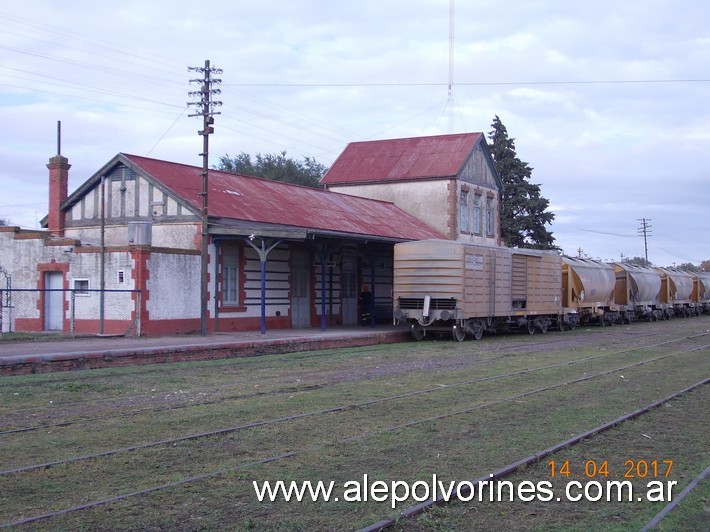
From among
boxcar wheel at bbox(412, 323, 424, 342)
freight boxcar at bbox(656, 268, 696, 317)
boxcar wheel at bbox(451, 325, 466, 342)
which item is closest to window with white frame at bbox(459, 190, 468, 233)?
freight boxcar at bbox(656, 268, 696, 317)

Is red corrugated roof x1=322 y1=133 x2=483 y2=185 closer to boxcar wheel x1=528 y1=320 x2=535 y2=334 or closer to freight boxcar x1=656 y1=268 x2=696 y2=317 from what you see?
boxcar wheel x1=528 y1=320 x2=535 y2=334

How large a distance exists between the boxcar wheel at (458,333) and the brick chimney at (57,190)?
13.9m

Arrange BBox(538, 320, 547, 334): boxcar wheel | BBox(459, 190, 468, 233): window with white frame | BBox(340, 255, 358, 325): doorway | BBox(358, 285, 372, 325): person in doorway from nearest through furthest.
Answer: BBox(358, 285, 372, 325): person in doorway → BBox(538, 320, 547, 334): boxcar wheel → BBox(340, 255, 358, 325): doorway → BBox(459, 190, 468, 233): window with white frame

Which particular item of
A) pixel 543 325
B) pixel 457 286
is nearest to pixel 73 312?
pixel 457 286

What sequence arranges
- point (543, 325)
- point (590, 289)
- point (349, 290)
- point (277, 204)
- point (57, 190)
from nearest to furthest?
point (57, 190)
point (277, 204)
point (543, 325)
point (349, 290)
point (590, 289)

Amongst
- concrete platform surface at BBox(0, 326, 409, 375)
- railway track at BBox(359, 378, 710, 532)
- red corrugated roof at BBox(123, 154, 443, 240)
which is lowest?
railway track at BBox(359, 378, 710, 532)

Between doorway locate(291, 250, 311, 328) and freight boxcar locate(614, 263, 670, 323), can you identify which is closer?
doorway locate(291, 250, 311, 328)

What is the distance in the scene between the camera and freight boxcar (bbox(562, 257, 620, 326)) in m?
32.9

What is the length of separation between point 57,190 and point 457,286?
14.3m

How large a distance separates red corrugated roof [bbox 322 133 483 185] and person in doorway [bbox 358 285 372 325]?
34.4 ft

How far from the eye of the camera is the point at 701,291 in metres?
51.6

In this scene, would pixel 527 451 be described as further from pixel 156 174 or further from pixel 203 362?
pixel 156 174

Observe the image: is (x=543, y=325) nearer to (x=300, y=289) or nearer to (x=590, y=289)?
(x=590, y=289)

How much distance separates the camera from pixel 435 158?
41531mm
